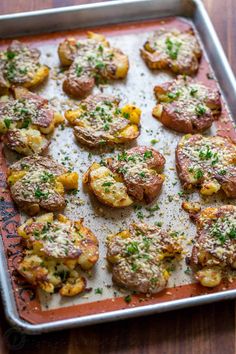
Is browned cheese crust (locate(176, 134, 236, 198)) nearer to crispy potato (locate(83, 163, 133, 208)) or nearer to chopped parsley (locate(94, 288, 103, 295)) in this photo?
crispy potato (locate(83, 163, 133, 208))

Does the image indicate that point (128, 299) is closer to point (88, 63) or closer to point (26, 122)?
point (26, 122)

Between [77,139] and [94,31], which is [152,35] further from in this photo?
[77,139]

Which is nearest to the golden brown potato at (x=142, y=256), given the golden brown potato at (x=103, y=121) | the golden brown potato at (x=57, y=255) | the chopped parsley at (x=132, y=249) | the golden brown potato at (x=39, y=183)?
the chopped parsley at (x=132, y=249)

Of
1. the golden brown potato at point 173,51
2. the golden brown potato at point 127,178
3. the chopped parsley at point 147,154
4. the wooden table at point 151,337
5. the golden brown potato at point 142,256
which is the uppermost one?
the golden brown potato at point 173,51

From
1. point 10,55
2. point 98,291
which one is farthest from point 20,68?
point 98,291

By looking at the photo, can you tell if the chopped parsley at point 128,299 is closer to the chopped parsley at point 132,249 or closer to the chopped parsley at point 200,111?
the chopped parsley at point 132,249

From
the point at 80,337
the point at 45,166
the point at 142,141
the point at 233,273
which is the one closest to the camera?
the point at 80,337

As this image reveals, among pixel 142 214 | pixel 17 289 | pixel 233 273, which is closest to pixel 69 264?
pixel 17 289
